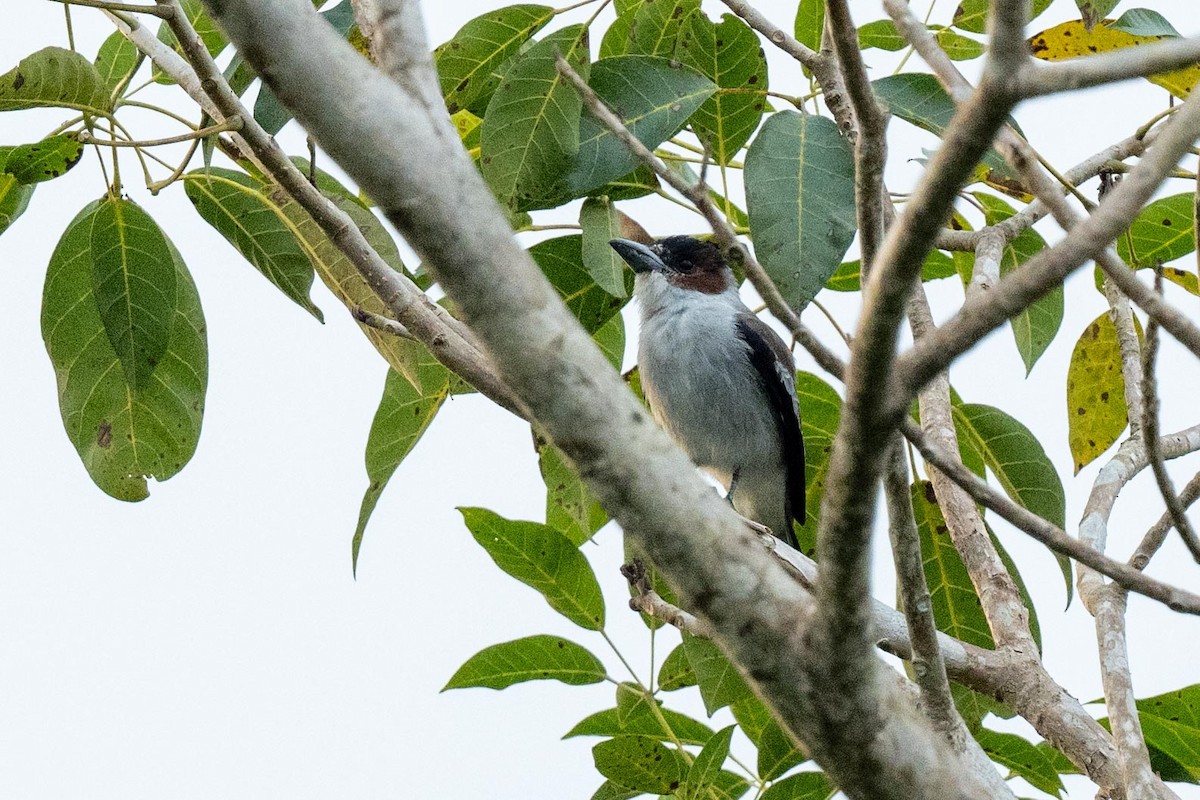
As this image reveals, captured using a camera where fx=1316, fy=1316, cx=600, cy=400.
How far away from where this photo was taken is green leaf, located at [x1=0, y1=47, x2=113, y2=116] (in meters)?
2.71

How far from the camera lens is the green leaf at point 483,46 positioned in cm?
329

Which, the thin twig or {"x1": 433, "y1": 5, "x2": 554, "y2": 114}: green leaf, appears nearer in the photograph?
the thin twig

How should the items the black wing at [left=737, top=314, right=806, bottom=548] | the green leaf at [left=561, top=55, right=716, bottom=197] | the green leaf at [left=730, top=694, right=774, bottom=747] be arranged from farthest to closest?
the black wing at [left=737, top=314, right=806, bottom=548] < the green leaf at [left=730, top=694, right=774, bottom=747] < the green leaf at [left=561, top=55, right=716, bottom=197]

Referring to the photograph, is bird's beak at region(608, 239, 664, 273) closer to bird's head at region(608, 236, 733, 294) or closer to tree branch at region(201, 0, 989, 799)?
bird's head at region(608, 236, 733, 294)

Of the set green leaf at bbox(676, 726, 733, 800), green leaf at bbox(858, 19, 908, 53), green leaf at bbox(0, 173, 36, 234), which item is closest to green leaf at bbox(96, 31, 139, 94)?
green leaf at bbox(0, 173, 36, 234)

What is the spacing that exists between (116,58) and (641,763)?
7.82 ft

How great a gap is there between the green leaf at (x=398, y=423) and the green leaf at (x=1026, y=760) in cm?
164

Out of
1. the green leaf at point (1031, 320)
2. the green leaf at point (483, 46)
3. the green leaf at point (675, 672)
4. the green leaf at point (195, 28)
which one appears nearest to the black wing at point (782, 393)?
the green leaf at point (1031, 320)

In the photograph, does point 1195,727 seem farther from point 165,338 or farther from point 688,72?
point 165,338

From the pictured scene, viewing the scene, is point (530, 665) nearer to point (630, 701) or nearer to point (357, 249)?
point (630, 701)

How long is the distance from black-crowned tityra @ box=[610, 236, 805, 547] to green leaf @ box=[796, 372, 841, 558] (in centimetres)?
104

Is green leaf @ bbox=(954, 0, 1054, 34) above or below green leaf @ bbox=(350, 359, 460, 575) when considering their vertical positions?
above

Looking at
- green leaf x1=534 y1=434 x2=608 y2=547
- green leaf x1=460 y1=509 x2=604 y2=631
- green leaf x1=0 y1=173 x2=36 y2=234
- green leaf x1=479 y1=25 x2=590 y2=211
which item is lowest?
Result: green leaf x1=460 y1=509 x2=604 y2=631

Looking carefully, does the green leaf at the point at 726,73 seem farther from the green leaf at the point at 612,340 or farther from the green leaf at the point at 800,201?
the green leaf at the point at 612,340
